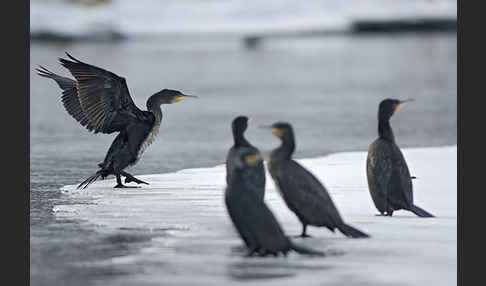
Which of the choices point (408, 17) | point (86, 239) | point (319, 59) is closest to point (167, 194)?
point (86, 239)

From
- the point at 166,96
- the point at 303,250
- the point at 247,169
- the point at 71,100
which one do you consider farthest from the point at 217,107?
the point at 303,250

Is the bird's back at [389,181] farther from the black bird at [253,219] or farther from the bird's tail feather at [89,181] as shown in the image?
the bird's tail feather at [89,181]

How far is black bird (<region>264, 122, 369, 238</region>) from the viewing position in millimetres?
6941

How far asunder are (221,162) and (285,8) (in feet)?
66.3

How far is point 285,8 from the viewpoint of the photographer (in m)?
30.9

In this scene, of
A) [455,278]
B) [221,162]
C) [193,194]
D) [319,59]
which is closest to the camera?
[455,278]

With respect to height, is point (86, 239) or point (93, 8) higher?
point (93, 8)

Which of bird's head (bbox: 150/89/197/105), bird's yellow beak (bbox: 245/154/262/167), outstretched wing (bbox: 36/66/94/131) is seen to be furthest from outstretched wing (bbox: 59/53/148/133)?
bird's yellow beak (bbox: 245/154/262/167)

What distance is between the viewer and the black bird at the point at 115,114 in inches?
366

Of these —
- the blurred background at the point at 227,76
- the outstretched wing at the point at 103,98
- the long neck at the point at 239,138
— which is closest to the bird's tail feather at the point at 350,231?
the long neck at the point at 239,138

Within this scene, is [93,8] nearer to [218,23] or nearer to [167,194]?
[218,23]

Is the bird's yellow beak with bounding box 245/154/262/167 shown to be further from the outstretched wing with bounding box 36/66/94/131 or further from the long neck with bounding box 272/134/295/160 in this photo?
the outstretched wing with bounding box 36/66/94/131

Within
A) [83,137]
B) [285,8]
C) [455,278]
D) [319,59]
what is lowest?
[455,278]

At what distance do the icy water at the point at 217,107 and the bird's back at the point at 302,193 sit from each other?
0.97m
